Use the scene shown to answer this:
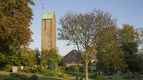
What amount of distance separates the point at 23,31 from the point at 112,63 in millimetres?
27636

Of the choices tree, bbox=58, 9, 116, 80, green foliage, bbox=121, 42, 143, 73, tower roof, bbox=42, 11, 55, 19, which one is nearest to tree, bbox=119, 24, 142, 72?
green foliage, bbox=121, 42, 143, 73

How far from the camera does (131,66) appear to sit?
4394 centimetres

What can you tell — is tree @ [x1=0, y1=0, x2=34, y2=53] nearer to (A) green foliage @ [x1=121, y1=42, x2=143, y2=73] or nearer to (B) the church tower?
(A) green foliage @ [x1=121, y1=42, x2=143, y2=73]

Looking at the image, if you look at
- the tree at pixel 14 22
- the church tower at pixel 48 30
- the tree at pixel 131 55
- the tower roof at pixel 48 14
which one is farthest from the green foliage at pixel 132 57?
the tower roof at pixel 48 14

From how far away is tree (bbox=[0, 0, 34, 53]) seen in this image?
20.5 meters

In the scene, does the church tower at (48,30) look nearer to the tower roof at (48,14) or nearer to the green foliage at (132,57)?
the tower roof at (48,14)

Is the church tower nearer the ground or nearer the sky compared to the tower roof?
nearer the ground

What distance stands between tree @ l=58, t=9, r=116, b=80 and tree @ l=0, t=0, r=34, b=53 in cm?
703

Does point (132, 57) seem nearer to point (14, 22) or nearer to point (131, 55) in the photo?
point (131, 55)

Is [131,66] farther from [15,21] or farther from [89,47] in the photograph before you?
[15,21]

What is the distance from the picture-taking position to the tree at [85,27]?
2694cm

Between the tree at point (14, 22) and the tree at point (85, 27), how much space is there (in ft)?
23.1

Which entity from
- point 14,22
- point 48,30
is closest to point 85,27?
point 14,22

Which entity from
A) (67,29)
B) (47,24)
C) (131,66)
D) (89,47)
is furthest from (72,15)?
(47,24)
